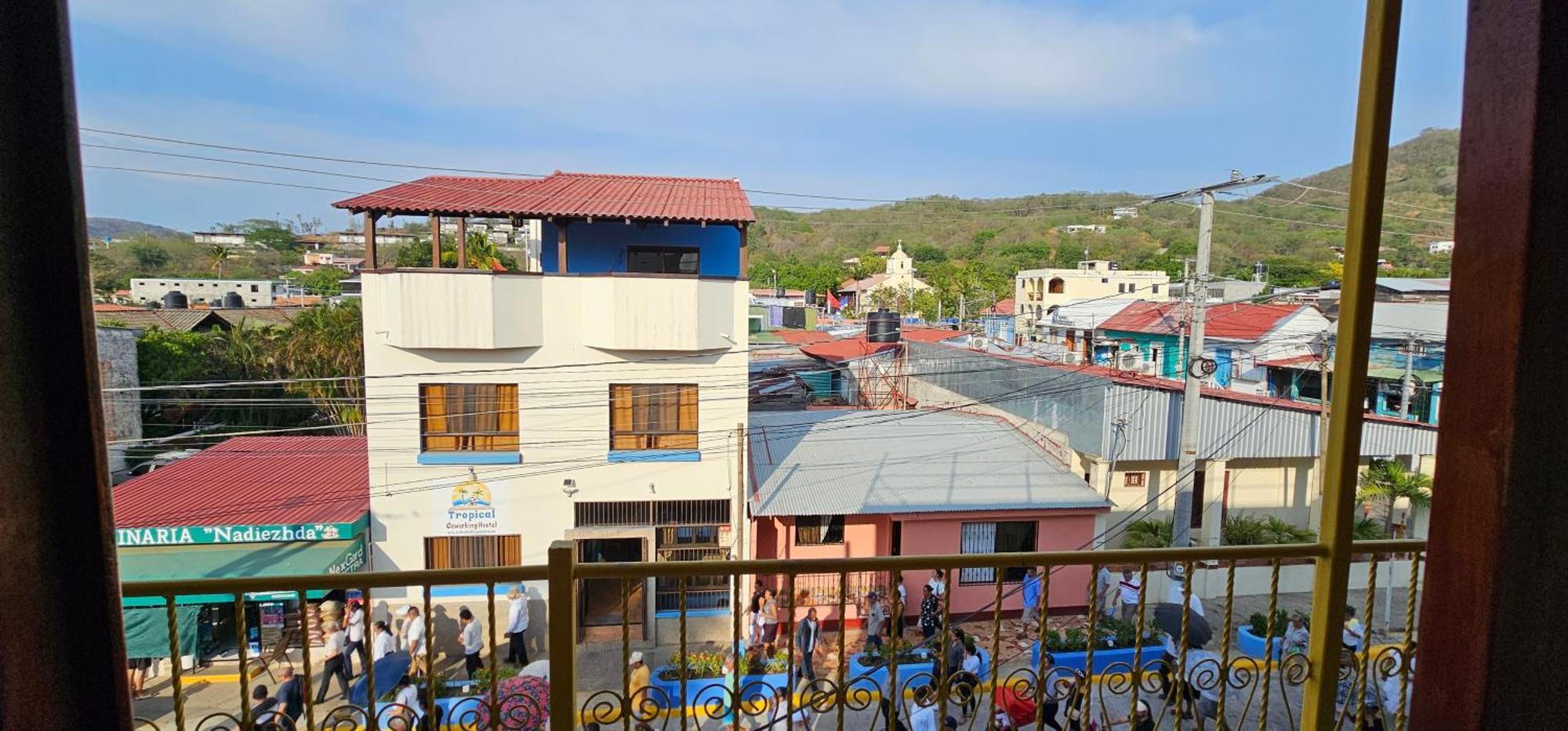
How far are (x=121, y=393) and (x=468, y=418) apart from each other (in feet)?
19.2

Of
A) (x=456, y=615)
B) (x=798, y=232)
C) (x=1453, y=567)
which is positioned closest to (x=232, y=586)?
(x=1453, y=567)

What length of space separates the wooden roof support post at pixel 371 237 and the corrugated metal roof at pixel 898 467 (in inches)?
206

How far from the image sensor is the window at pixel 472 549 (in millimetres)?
8969

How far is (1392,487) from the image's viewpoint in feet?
35.9

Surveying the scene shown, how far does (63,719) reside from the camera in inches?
50.1

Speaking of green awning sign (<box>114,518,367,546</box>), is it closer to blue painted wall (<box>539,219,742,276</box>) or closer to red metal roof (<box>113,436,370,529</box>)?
red metal roof (<box>113,436,370,529</box>)

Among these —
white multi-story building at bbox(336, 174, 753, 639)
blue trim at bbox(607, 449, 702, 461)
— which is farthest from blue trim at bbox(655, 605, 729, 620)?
blue trim at bbox(607, 449, 702, 461)

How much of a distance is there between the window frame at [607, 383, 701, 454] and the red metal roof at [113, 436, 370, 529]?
2990 millimetres

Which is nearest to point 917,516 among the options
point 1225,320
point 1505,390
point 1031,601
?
point 1031,601

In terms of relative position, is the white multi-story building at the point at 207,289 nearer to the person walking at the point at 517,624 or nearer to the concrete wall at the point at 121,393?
the concrete wall at the point at 121,393

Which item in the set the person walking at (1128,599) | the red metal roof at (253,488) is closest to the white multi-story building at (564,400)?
the red metal roof at (253,488)

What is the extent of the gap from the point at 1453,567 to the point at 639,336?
7892mm

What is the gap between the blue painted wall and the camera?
30.7 ft

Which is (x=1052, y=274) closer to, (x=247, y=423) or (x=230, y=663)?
(x=247, y=423)
